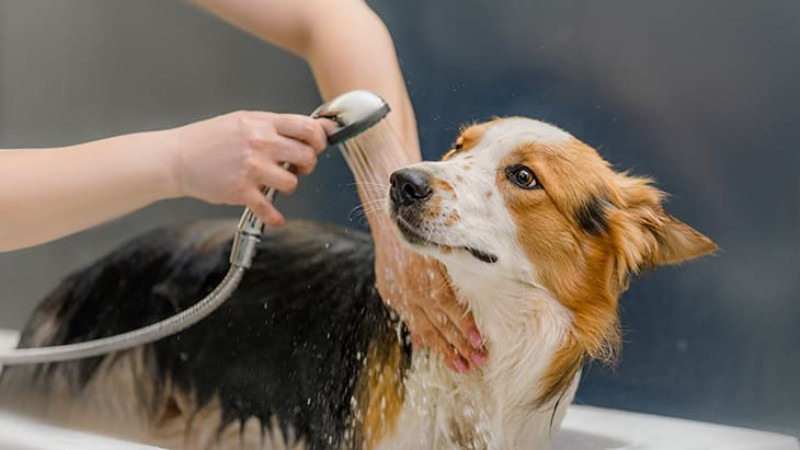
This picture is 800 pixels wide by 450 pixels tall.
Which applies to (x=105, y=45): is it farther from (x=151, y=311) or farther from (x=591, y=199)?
(x=591, y=199)

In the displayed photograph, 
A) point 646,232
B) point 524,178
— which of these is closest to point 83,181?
point 524,178

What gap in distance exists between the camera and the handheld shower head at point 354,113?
3.73 ft

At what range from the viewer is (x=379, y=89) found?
1294 millimetres

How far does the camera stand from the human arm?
1.16 meters

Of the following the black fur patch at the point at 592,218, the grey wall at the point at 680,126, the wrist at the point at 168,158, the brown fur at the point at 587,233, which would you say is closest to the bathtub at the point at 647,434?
the grey wall at the point at 680,126

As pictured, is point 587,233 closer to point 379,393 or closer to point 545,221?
point 545,221

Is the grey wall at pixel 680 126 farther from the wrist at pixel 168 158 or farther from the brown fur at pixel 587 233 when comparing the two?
the wrist at pixel 168 158

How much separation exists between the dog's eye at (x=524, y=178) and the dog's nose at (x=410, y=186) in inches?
3.8

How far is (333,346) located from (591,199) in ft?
1.47

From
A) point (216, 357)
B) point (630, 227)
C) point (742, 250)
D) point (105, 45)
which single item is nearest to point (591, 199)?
point (630, 227)

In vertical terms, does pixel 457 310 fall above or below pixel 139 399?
above

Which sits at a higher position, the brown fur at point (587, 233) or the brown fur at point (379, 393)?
the brown fur at point (587, 233)

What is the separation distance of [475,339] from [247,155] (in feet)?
1.18

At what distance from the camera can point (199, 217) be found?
5.12ft
